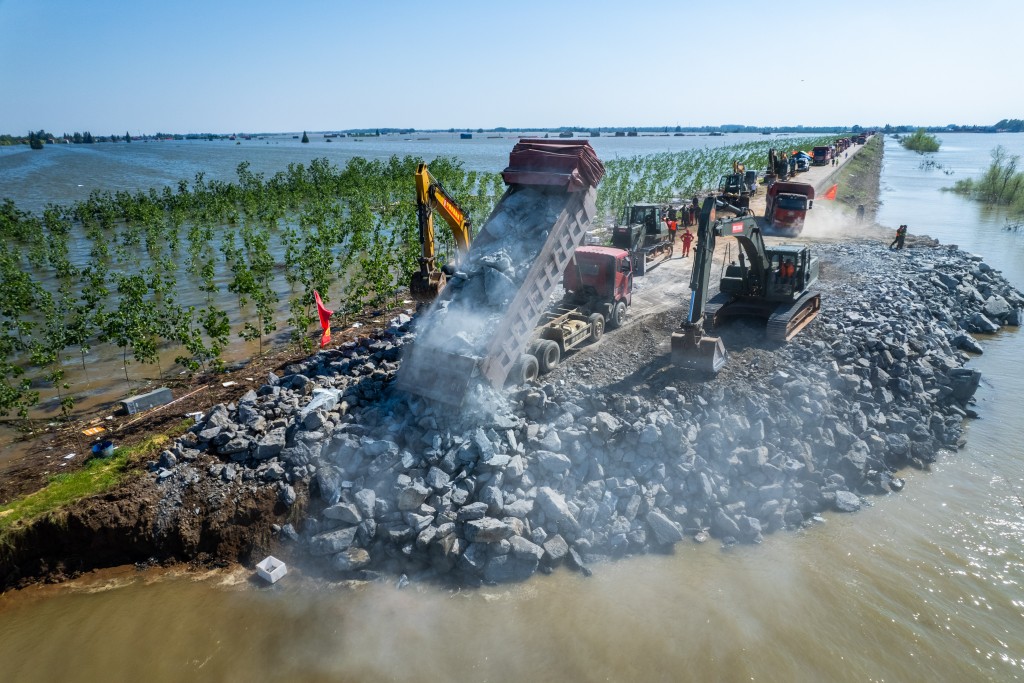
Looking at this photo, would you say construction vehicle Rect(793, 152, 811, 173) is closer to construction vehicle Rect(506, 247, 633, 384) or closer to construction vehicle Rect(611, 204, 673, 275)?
construction vehicle Rect(611, 204, 673, 275)

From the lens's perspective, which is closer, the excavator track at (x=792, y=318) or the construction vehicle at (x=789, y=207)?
the excavator track at (x=792, y=318)

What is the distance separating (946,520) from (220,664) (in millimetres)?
10849

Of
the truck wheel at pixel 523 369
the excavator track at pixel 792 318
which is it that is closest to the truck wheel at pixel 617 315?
the excavator track at pixel 792 318

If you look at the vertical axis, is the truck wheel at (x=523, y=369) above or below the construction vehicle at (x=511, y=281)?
below

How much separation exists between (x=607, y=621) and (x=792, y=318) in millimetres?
8570

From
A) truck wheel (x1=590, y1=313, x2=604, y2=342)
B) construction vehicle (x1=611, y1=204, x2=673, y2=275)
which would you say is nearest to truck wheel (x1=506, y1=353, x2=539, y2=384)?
truck wheel (x1=590, y1=313, x2=604, y2=342)

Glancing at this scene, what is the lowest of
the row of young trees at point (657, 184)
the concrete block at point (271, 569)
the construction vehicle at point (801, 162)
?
the concrete block at point (271, 569)

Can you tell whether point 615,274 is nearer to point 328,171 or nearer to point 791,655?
point 791,655

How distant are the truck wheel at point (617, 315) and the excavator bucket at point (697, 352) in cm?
314

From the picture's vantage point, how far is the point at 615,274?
13562 millimetres

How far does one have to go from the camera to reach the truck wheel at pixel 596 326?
42.1 ft

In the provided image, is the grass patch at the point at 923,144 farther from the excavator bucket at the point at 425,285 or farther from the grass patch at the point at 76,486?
the grass patch at the point at 76,486

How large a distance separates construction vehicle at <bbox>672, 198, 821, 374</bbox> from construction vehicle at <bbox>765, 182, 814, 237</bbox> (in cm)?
1233

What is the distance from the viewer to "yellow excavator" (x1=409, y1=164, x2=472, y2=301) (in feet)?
41.5
